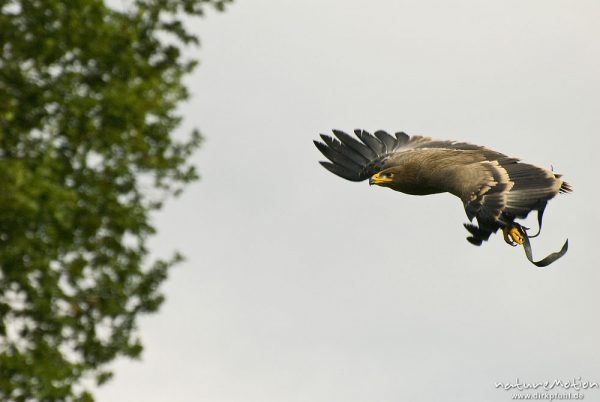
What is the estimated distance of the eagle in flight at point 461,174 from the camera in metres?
15.2

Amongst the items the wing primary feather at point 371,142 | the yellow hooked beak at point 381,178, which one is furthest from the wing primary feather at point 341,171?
the yellow hooked beak at point 381,178

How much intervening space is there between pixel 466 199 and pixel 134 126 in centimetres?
539

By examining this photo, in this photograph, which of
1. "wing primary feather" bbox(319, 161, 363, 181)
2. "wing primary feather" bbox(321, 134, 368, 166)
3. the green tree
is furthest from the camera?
"wing primary feather" bbox(321, 134, 368, 166)

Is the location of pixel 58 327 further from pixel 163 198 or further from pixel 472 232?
pixel 472 232

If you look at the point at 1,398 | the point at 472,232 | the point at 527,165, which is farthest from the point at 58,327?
the point at 527,165

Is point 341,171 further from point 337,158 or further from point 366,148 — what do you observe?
point 366,148

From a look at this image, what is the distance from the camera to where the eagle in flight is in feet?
49.9

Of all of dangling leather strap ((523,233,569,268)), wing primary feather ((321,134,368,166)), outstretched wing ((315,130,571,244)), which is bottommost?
dangling leather strap ((523,233,569,268))

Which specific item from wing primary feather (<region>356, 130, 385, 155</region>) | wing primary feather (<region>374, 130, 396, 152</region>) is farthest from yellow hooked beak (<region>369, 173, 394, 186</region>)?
wing primary feather (<region>374, 130, 396, 152</region>)

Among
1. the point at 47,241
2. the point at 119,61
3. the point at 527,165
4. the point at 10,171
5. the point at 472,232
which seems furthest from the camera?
the point at 527,165

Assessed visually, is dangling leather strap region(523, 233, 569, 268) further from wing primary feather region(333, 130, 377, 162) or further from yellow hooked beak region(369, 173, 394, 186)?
wing primary feather region(333, 130, 377, 162)

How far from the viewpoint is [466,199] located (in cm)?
1575

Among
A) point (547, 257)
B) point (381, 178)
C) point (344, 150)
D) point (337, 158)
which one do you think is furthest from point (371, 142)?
point (547, 257)

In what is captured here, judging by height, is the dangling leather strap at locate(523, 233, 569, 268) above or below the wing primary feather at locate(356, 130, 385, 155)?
below
